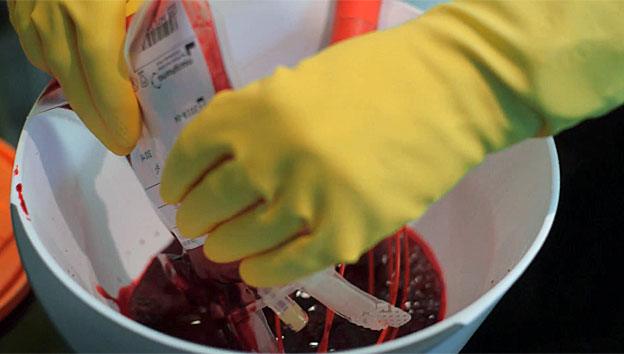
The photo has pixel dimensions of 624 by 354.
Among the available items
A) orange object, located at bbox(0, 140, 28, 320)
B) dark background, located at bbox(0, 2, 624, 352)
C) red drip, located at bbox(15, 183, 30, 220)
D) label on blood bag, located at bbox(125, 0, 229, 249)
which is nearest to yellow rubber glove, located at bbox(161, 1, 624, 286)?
label on blood bag, located at bbox(125, 0, 229, 249)

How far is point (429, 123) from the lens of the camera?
0.43 m

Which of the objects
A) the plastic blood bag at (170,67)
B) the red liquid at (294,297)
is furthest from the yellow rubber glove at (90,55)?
the red liquid at (294,297)

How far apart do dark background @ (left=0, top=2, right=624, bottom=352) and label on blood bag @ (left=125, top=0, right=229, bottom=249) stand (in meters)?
0.45

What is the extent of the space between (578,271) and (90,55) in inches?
21.9

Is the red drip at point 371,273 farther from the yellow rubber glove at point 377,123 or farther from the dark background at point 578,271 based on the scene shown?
the yellow rubber glove at point 377,123

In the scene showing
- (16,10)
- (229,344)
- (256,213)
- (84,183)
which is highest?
(16,10)

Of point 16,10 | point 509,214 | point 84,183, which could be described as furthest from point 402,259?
point 16,10

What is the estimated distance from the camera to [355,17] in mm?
687

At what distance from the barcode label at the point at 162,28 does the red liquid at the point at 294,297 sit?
0.28 meters

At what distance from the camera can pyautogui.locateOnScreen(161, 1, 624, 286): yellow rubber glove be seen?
1.34 feet

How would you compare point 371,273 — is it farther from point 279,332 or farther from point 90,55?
point 90,55

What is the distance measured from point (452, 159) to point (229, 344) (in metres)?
0.35

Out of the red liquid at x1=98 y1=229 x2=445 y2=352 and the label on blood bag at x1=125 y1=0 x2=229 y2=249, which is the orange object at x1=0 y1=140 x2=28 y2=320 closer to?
the red liquid at x1=98 y1=229 x2=445 y2=352

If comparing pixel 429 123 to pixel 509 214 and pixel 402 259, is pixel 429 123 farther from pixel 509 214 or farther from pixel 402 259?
pixel 402 259
